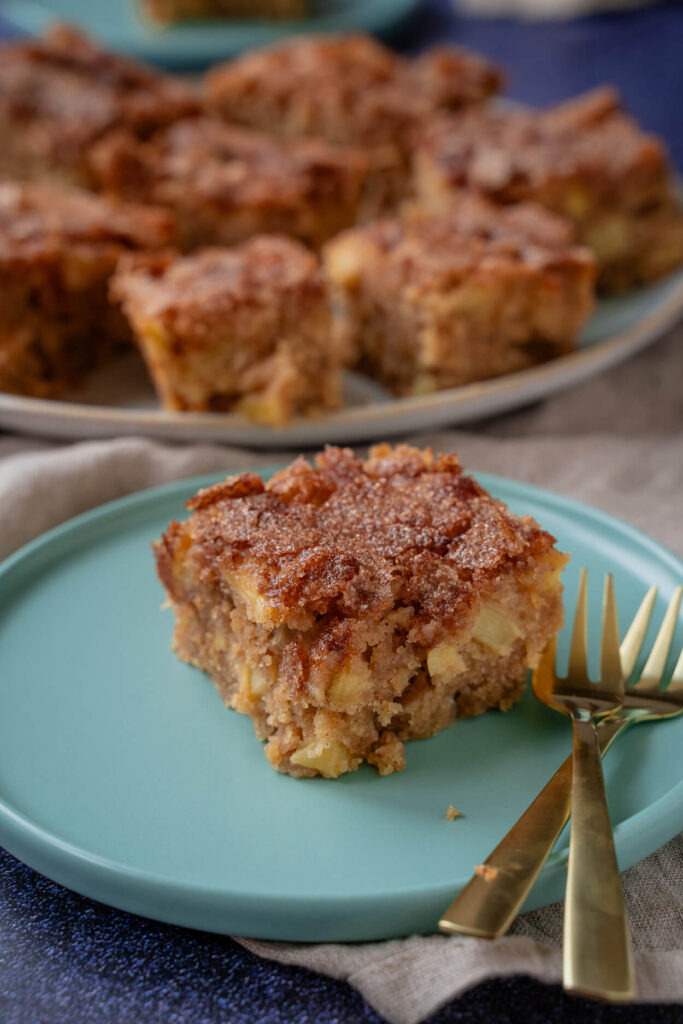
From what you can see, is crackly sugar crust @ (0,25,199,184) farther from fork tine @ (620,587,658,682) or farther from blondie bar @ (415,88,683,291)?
fork tine @ (620,587,658,682)

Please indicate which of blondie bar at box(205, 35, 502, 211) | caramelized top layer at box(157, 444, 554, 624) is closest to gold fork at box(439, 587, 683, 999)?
caramelized top layer at box(157, 444, 554, 624)

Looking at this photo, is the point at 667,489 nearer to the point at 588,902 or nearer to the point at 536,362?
the point at 536,362

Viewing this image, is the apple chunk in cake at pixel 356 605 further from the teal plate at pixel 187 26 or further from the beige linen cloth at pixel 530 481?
the teal plate at pixel 187 26

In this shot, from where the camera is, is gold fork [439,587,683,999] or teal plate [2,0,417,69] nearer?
gold fork [439,587,683,999]

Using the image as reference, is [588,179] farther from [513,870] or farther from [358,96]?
[513,870]

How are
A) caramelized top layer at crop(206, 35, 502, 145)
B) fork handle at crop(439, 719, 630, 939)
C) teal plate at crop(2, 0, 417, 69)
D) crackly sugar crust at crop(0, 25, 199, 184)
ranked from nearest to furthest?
fork handle at crop(439, 719, 630, 939), crackly sugar crust at crop(0, 25, 199, 184), caramelized top layer at crop(206, 35, 502, 145), teal plate at crop(2, 0, 417, 69)

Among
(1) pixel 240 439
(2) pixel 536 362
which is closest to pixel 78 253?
(1) pixel 240 439
